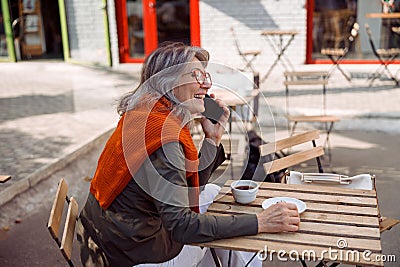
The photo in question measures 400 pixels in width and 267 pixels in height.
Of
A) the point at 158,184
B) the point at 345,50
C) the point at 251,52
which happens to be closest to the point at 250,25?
the point at 251,52

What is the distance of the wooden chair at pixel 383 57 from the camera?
773 cm

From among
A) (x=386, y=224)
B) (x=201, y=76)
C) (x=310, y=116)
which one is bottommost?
(x=386, y=224)

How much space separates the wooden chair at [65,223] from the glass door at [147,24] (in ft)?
25.3

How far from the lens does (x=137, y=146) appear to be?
181 centimetres

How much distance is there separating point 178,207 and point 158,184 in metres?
0.11

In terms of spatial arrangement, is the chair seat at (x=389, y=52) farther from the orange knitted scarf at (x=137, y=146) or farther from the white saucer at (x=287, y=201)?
the orange knitted scarf at (x=137, y=146)

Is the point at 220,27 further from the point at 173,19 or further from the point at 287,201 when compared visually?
the point at 287,201

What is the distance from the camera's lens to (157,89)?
75.2 inches

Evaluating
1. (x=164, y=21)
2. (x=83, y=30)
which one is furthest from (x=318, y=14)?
(x=83, y=30)

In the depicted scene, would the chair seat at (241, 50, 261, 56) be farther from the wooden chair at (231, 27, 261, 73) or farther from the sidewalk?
the sidewalk

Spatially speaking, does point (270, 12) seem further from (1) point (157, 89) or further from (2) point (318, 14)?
(1) point (157, 89)

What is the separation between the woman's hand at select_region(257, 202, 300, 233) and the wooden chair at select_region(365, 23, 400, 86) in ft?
21.0

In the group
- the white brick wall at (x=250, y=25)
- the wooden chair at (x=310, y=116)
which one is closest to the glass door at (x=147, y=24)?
the white brick wall at (x=250, y=25)

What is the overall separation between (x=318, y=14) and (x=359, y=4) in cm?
74
